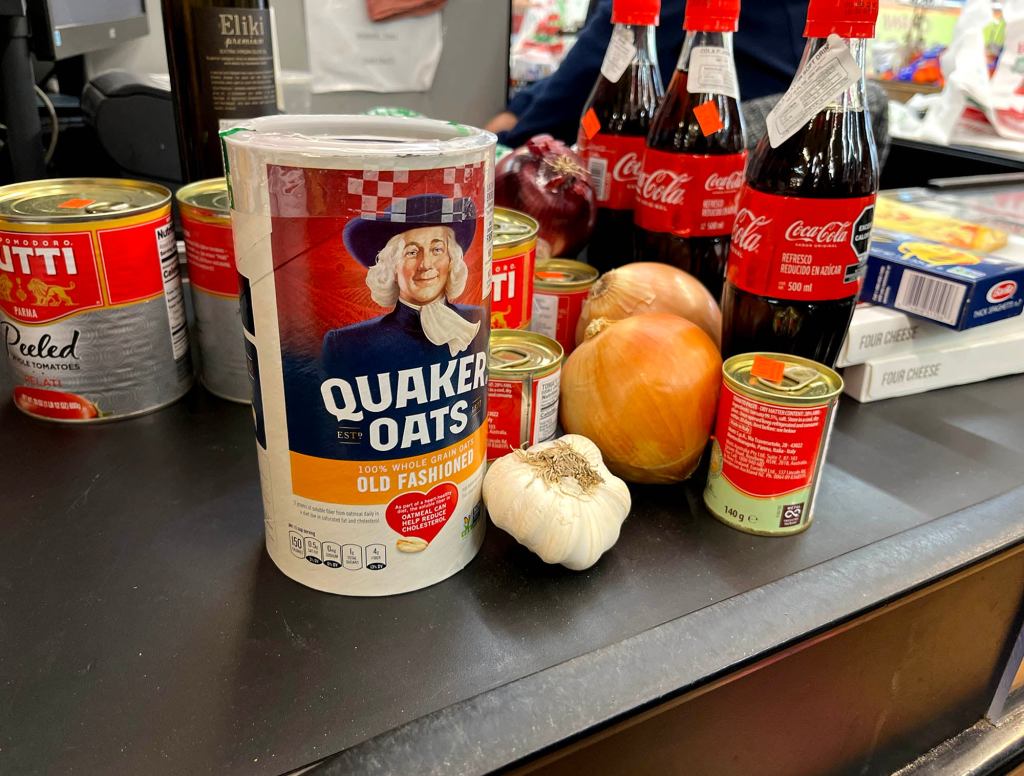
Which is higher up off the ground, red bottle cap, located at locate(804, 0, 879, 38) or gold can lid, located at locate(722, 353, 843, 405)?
red bottle cap, located at locate(804, 0, 879, 38)

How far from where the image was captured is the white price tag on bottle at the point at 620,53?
876mm

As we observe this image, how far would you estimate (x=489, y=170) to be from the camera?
45cm

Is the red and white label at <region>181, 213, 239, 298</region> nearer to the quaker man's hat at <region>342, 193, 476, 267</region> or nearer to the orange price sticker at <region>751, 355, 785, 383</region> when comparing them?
the quaker man's hat at <region>342, 193, 476, 267</region>

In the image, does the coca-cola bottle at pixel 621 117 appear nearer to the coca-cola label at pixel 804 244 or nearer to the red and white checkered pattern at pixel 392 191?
the coca-cola label at pixel 804 244

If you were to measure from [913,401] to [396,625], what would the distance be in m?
0.59

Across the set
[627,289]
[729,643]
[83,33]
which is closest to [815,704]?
[729,643]

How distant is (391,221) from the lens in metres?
0.42

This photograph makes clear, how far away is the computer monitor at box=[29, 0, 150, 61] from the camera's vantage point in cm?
95

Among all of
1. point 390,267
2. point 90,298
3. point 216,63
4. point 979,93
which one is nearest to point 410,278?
point 390,267

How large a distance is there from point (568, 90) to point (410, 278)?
3.90 ft

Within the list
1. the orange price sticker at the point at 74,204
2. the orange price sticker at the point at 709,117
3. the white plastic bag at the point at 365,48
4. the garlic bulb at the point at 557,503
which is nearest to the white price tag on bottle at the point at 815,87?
the orange price sticker at the point at 709,117

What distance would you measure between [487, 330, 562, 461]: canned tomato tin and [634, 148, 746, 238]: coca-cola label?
0.82 feet

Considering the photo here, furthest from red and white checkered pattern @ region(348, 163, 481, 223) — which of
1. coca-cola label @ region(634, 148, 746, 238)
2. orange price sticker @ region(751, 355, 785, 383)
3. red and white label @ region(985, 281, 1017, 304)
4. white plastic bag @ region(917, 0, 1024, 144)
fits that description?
white plastic bag @ region(917, 0, 1024, 144)

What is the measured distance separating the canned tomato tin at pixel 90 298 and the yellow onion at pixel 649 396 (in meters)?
0.37
